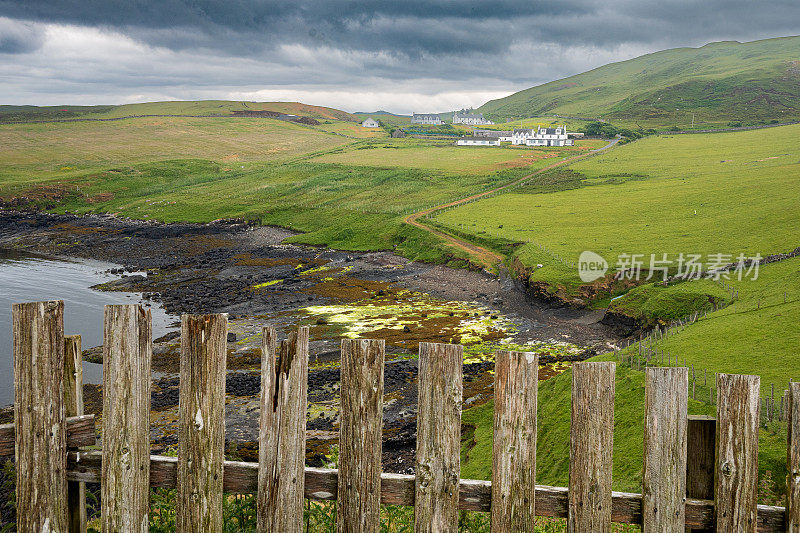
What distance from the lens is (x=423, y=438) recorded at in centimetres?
437

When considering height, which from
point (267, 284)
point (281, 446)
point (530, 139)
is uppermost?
point (530, 139)

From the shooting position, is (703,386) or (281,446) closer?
(281,446)

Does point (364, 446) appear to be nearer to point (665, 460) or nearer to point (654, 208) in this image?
point (665, 460)

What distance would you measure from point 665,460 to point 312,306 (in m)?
51.6

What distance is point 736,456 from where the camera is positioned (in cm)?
436

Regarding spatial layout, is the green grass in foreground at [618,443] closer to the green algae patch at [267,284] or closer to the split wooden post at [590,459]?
the split wooden post at [590,459]

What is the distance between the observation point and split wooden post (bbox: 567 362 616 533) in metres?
4.35

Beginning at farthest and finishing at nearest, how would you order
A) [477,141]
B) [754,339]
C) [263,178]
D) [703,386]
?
[477,141]
[263,178]
[754,339]
[703,386]

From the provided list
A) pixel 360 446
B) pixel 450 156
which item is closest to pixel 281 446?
Answer: pixel 360 446

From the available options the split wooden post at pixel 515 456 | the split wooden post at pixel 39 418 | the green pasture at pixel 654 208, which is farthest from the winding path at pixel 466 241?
the split wooden post at pixel 39 418

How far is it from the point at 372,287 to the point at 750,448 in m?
57.9

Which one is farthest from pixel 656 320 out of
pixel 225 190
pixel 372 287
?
pixel 225 190

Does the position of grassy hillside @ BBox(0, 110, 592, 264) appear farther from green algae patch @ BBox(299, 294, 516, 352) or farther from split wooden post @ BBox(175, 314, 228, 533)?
split wooden post @ BBox(175, 314, 228, 533)

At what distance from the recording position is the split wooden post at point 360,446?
14.4 ft
